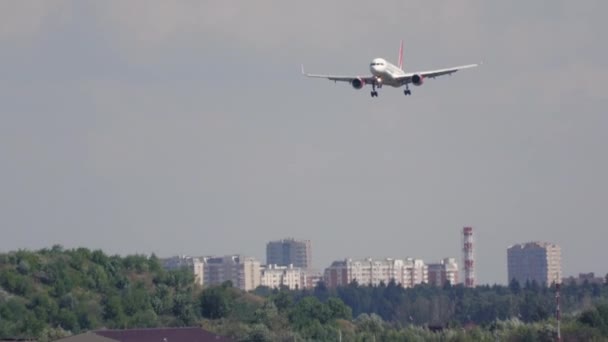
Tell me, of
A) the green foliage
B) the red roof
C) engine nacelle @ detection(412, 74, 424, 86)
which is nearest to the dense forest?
the green foliage

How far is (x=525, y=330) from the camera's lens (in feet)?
413

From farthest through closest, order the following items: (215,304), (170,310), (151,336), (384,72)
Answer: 1. (215,304)
2. (170,310)
3. (151,336)
4. (384,72)

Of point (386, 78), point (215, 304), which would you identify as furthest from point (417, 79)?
point (215, 304)

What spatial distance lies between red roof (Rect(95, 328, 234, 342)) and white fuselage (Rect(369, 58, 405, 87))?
24832mm

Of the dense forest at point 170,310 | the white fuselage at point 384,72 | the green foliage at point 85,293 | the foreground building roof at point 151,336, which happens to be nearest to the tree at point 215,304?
the dense forest at point 170,310

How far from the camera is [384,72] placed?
99750mm

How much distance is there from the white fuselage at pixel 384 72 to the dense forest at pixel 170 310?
29.0 metres

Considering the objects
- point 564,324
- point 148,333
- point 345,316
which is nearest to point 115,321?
point 345,316

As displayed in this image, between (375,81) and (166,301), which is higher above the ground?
(375,81)

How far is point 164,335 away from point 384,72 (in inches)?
1074

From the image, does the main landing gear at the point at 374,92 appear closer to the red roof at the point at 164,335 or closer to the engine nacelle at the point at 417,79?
the engine nacelle at the point at 417,79

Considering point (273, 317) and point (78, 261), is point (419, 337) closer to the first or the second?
point (273, 317)

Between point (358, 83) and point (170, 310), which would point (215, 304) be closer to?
point (170, 310)

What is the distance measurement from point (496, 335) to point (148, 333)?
2891cm
